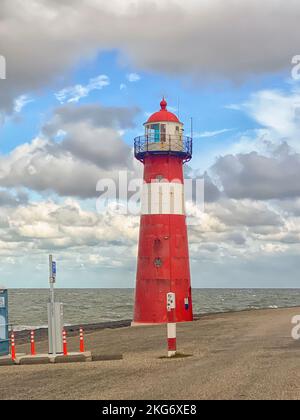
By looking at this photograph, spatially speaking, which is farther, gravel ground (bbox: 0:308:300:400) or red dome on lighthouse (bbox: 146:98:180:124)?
red dome on lighthouse (bbox: 146:98:180:124)

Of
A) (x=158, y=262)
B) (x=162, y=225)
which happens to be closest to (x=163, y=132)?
(x=162, y=225)

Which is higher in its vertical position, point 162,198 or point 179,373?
point 162,198

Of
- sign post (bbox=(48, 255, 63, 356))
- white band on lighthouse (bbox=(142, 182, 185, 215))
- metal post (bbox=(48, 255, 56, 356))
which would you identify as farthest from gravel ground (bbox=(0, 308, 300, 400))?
white band on lighthouse (bbox=(142, 182, 185, 215))

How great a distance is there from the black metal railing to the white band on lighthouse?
1.74 m

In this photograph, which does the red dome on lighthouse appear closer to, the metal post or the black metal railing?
the black metal railing

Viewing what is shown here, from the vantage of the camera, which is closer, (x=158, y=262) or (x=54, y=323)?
(x=54, y=323)

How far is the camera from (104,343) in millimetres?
27844

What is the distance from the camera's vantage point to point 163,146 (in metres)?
34.6

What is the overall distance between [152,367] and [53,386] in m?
3.67

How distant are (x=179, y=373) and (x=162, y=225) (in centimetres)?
1781

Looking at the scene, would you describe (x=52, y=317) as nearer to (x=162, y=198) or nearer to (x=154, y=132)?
(x=162, y=198)

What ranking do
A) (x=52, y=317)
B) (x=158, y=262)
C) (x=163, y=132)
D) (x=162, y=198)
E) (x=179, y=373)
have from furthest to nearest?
(x=163, y=132), (x=162, y=198), (x=158, y=262), (x=52, y=317), (x=179, y=373)

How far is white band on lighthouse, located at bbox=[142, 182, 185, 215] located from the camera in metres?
34.4
